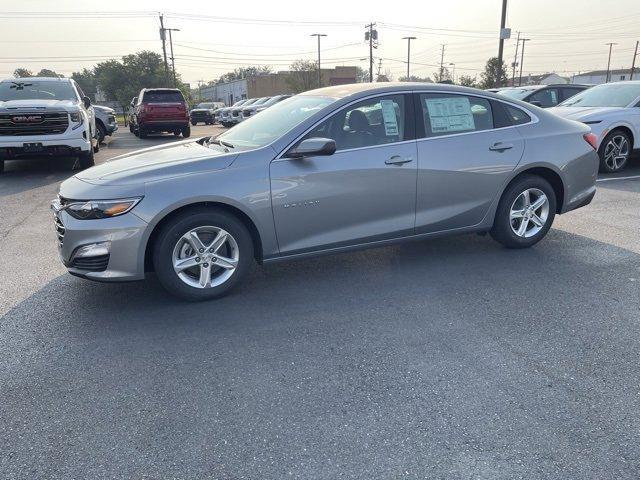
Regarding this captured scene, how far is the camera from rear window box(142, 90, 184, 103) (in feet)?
65.8

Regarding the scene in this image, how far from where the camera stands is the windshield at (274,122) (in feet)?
14.7

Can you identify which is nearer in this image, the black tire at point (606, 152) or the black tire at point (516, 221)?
the black tire at point (516, 221)

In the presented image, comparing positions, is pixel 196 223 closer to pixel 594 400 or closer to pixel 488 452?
pixel 488 452

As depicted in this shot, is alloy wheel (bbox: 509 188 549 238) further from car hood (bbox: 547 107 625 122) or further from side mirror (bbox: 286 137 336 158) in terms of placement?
car hood (bbox: 547 107 625 122)

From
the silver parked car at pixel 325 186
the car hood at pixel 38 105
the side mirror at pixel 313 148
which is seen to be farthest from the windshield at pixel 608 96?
the car hood at pixel 38 105

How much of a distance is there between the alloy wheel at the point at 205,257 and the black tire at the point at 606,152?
316 inches

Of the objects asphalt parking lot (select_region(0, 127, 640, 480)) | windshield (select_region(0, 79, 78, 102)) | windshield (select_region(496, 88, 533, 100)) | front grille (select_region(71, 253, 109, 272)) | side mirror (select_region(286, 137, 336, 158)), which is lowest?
asphalt parking lot (select_region(0, 127, 640, 480))

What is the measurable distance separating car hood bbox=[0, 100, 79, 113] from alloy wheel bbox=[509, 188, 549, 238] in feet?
29.3

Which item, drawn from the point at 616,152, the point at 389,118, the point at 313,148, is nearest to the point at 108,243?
the point at 313,148

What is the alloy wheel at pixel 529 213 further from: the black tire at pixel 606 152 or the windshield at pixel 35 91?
the windshield at pixel 35 91

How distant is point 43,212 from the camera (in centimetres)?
740

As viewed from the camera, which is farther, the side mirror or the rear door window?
the rear door window

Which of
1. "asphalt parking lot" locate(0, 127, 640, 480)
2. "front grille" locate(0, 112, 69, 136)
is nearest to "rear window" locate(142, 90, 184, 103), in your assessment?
"front grille" locate(0, 112, 69, 136)

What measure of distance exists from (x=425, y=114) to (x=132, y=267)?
2865mm
